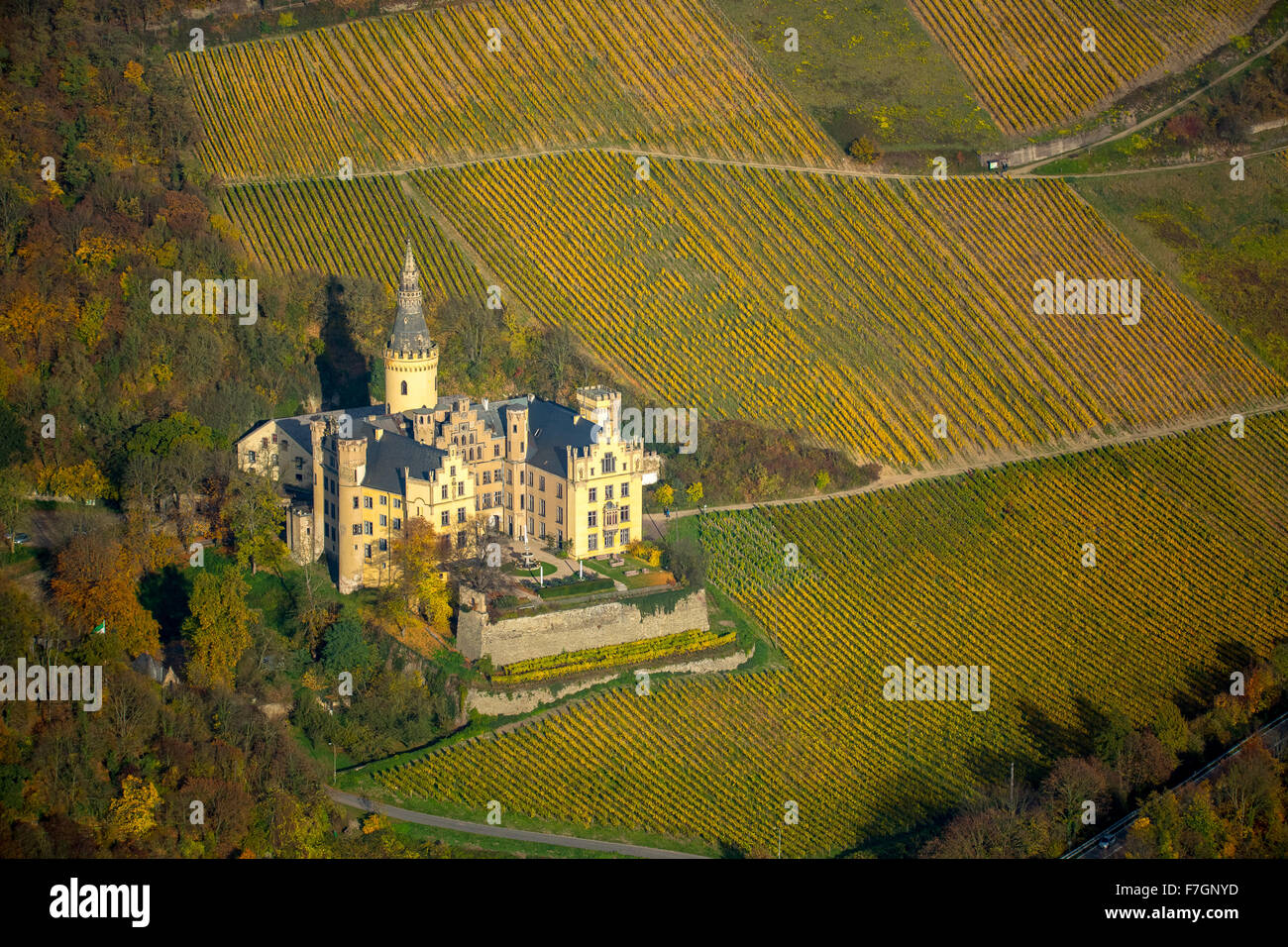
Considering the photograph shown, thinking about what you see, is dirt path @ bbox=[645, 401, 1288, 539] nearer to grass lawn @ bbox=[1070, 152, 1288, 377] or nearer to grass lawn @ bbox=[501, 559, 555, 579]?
grass lawn @ bbox=[1070, 152, 1288, 377]

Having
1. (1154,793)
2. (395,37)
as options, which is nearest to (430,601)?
(1154,793)

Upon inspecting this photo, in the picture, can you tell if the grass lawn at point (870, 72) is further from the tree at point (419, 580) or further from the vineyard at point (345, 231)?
the tree at point (419, 580)

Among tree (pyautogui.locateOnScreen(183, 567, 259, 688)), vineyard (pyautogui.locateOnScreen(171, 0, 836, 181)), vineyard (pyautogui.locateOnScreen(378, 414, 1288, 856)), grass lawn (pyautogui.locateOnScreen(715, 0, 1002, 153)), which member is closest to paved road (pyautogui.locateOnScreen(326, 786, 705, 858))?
vineyard (pyautogui.locateOnScreen(378, 414, 1288, 856))

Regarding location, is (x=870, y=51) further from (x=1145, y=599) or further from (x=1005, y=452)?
(x=1145, y=599)

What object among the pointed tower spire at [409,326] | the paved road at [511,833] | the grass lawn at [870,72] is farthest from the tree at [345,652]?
the grass lawn at [870,72]

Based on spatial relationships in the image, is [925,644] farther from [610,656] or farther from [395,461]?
[395,461]

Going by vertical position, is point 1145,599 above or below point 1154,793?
above
